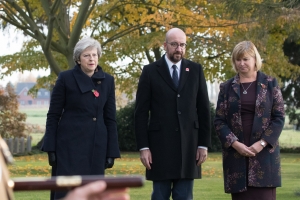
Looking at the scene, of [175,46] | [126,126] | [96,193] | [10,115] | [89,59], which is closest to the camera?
[96,193]

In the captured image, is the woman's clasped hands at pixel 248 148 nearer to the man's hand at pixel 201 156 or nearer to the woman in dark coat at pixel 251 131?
the woman in dark coat at pixel 251 131

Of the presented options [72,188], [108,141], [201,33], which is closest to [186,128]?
[108,141]

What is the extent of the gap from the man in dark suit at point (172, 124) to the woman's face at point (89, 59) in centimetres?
60

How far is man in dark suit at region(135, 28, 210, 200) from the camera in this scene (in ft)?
25.4

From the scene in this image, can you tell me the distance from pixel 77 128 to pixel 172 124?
100 cm

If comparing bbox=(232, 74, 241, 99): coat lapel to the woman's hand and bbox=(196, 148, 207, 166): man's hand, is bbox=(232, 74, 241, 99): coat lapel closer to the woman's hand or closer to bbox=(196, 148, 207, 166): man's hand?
the woman's hand

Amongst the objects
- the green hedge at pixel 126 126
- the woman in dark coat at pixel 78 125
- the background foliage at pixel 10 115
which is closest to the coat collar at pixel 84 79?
the woman in dark coat at pixel 78 125

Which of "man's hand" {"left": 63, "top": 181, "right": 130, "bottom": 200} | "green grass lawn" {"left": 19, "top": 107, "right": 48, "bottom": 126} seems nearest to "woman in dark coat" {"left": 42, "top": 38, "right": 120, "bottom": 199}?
"man's hand" {"left": 63, "top": 181, "right": 130, "bottom": 200}

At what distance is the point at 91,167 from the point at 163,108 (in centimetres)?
97

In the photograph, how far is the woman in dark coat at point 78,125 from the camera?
24.9ft

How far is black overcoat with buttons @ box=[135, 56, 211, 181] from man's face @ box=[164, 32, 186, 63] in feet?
0.48

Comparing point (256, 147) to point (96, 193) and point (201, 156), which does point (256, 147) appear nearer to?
point (201, 156)

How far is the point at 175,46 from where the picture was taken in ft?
25.1

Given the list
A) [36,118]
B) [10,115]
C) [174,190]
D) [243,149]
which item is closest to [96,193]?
[243,149]
